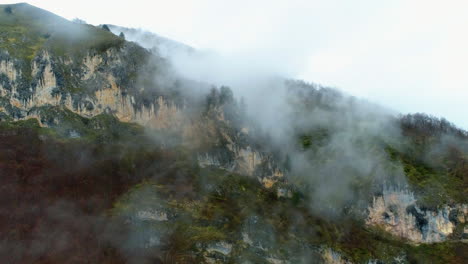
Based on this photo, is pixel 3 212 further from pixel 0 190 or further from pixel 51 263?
pixel 51 263

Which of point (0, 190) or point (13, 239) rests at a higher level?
point (0, 190)

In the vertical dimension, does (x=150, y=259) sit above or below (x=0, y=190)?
below

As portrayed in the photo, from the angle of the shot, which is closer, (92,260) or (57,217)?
(92,260)

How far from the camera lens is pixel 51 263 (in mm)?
176875

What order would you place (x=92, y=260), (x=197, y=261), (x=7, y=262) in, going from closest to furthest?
(x=7, y=262)
(x=92, y=260)
(x=197, y=261)

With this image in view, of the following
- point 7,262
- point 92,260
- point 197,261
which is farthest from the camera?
point 197,261

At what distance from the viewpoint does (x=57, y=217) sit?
19925cm

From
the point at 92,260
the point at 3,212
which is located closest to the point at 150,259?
the point at 92,260

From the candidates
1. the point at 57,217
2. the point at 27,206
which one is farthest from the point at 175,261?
the point at 27,206

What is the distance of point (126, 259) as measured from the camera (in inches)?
7480

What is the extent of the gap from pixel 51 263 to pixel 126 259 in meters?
31.0

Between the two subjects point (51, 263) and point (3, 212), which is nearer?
point (51, 263)

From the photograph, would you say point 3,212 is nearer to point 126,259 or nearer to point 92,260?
point 92,260

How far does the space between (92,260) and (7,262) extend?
33091 millimetres
